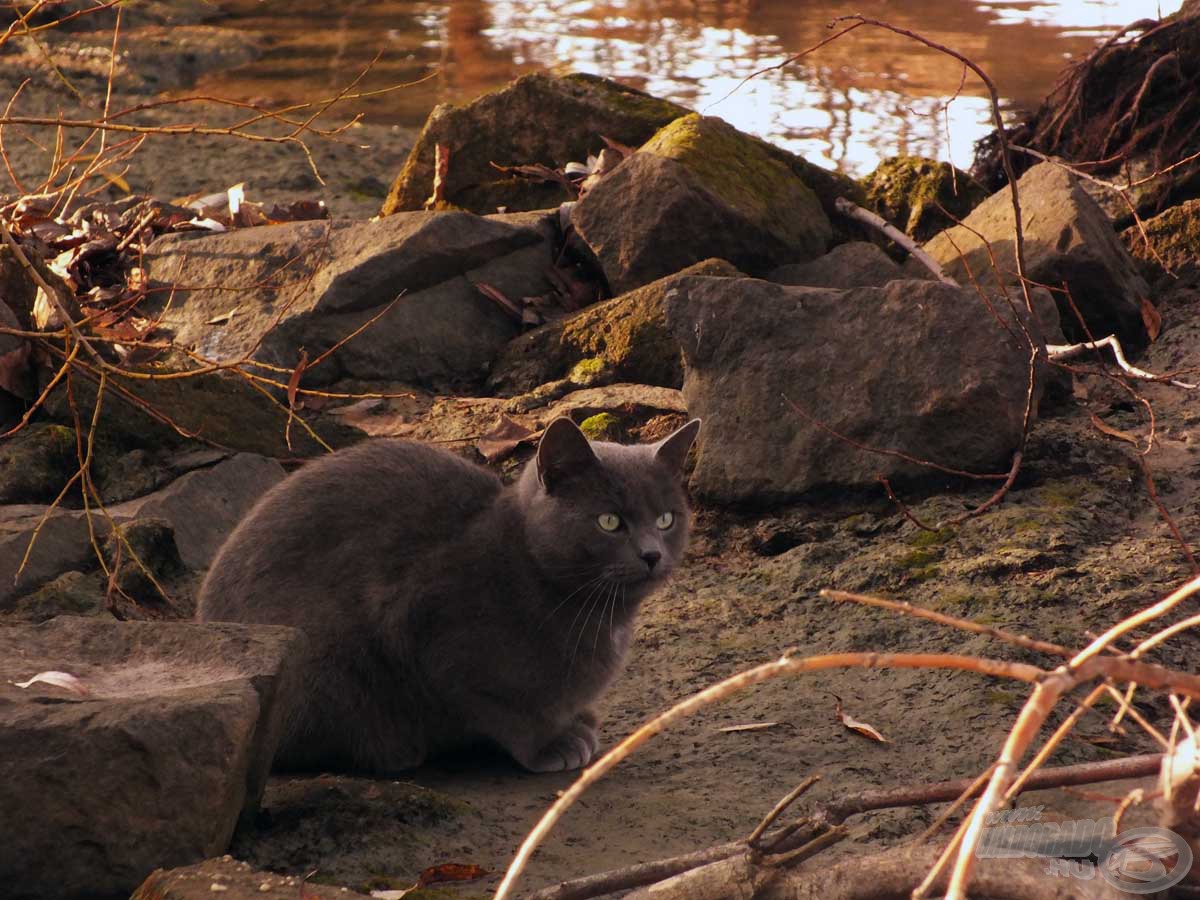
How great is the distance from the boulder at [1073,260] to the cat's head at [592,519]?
2.31m

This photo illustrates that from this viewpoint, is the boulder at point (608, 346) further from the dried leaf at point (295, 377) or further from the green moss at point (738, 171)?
the dried leaf at point (295, 377)

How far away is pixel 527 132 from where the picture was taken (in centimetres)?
743

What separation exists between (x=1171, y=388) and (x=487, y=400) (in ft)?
9.31

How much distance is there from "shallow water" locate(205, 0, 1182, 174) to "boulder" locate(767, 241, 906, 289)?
3.16m

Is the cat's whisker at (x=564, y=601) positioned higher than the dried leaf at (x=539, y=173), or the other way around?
the dried leaf at (x=539, y=173)

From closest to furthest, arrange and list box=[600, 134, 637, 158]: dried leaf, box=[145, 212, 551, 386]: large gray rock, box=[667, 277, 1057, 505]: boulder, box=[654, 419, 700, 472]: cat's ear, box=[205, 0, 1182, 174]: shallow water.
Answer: box=[654, 419, 700, 472]: cat's ear, box=[667, 277, 1057, 505]: boulder, box=[145, 212, 551, 386]: large gray rock, box=[600, 134, 637, 158]: dried leaf, box=[205, 0, 1182, 174]: shallow water

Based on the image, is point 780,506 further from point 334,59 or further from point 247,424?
point 334,59

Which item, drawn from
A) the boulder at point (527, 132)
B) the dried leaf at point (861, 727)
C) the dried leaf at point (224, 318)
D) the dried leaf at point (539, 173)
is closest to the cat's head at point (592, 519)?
the dried leaf at point (861, 727)

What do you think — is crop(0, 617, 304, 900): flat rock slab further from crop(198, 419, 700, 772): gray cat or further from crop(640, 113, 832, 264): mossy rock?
crop(640, 113, 832, 264): mossy rock

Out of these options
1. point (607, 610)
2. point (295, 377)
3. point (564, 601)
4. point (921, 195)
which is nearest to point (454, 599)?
point (564, 601)

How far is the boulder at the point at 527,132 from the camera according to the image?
738 cm

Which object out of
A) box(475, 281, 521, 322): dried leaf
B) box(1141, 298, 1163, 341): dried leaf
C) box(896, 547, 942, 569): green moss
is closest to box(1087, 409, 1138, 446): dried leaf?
box(1141, 298, 1163, 341): dried leaf

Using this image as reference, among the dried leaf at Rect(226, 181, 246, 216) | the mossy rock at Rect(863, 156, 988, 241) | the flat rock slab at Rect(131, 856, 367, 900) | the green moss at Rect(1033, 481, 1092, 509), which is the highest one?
the mossy rock at Rect(863, 156, 988, 241)

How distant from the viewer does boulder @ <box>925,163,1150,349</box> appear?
537cm
